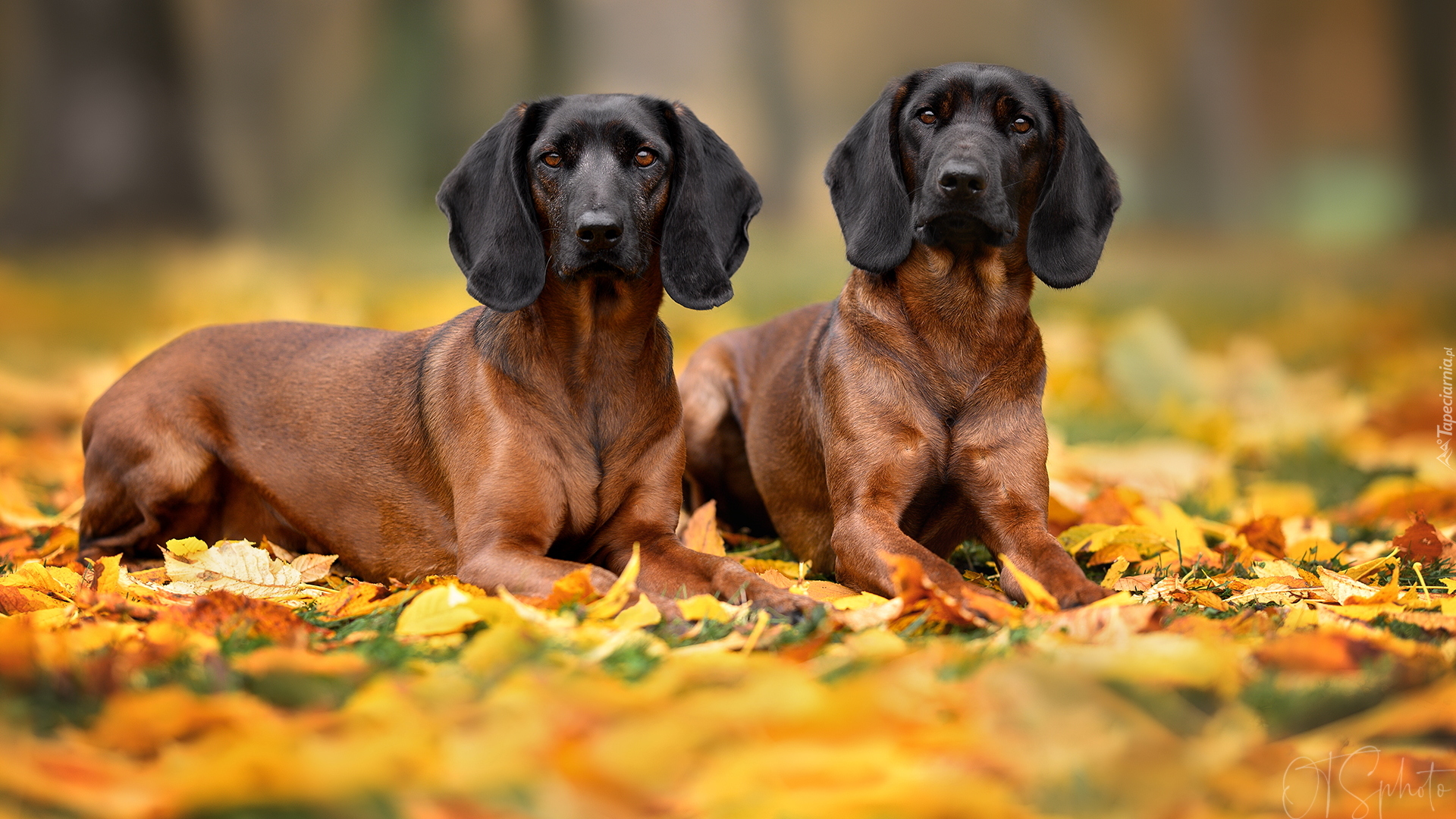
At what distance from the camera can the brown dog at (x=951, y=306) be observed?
13.0 feet

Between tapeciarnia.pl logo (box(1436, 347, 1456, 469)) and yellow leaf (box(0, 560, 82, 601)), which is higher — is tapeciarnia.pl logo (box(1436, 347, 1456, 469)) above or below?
below

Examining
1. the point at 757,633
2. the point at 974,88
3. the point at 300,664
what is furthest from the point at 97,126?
the point at 757,633

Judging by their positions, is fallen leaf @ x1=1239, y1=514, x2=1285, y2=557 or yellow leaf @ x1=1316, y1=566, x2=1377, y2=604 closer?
yellow leaf @ x1=1316, y1=566, x2=1377, y2=604

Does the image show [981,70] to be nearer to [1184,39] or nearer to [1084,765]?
[1084,765]

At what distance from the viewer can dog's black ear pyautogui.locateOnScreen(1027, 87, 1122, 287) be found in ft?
13.5

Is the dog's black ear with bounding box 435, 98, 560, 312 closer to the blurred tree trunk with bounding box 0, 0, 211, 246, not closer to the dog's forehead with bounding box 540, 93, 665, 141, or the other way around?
the dog's forehead with bounding box 540, 93, 665, 141

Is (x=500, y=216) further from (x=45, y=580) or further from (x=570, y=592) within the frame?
(x=45, y=580)

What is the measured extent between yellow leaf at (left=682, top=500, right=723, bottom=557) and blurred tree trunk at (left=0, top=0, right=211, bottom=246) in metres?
6.23

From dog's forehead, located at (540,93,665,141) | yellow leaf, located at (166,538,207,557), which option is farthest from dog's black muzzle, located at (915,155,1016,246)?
yellow leaf, located at (166,538,207,557)

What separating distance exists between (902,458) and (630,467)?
922mm

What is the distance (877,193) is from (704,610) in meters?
1.74

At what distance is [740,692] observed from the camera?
2.36 metres

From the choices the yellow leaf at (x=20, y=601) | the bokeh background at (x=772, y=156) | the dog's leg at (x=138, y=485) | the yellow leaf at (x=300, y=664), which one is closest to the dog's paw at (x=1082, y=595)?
the yellow leaf at (x=300, y=664)
